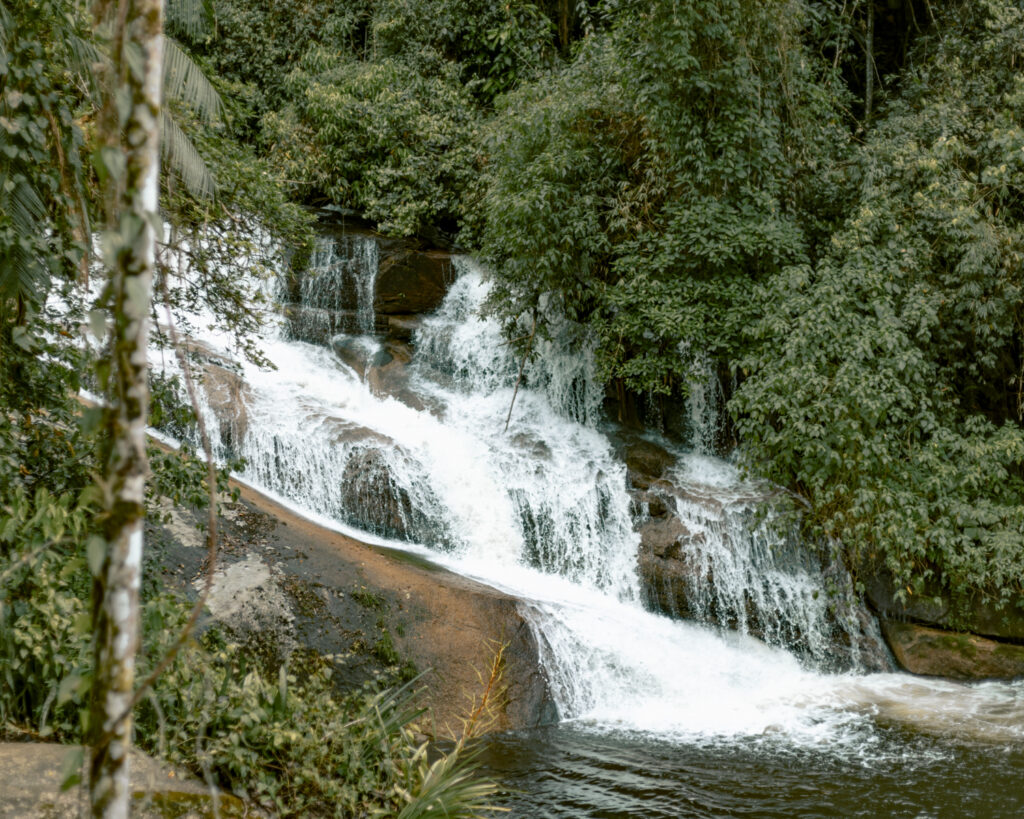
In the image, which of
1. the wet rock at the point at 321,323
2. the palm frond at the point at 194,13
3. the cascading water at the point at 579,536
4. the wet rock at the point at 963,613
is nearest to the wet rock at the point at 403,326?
the wet rock at the point at 321,323

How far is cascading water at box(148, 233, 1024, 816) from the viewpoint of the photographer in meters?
8.59

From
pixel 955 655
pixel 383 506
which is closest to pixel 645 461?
pixel 383 506

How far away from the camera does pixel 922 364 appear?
32.3ft

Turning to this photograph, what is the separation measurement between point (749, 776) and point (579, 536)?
411 cm

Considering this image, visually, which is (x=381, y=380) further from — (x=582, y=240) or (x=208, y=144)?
(x=208, y=144)

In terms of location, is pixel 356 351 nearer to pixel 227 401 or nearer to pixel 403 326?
pixel 403 326

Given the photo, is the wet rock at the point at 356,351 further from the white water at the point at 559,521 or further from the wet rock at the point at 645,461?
the wet rock at the point at 645,461

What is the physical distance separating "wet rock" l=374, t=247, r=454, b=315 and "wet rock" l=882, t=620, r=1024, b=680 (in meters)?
9.02

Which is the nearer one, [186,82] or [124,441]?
[124,441]

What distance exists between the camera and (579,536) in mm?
10805

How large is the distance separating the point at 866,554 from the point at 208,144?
8.08 m

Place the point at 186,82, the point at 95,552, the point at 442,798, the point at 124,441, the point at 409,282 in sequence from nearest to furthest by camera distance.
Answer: the point at 95,552 < the point at 124,441 < the point at 442,798 < the point at 186,82 < the point at 409,282

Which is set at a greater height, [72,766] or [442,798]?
[72,766]

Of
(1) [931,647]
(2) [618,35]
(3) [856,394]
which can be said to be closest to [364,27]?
(2) [618,35]
